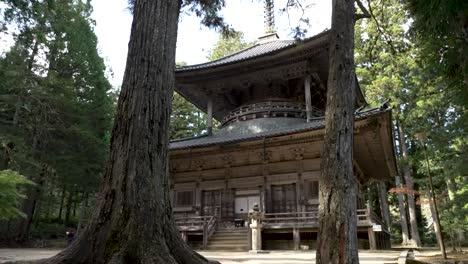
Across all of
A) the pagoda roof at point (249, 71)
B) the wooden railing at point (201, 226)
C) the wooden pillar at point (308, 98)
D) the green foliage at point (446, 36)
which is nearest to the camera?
the green foliage at point (446, 36)

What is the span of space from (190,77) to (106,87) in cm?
931

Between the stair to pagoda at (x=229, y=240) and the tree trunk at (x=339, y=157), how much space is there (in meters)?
8.82

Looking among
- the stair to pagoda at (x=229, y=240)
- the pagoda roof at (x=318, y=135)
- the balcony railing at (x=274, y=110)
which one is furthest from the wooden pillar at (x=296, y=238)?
the balcony railing at (x=274, y=110)

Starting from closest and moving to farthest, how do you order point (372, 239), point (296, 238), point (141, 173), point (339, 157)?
point (141, 173) < point (339, 157) < point (372, 239) < point (296, 238)

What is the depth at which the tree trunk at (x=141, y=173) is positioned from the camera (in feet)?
11.2

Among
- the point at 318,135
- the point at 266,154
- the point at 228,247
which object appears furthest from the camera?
the point at 266,154

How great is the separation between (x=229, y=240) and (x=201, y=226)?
138 cm

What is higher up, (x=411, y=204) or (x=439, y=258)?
(x=411, y=204)

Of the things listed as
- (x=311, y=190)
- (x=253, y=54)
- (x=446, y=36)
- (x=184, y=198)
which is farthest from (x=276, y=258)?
(x=253, y=54)

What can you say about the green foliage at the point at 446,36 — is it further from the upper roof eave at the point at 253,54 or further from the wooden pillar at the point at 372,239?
the wooden pillar at the point at 372,239

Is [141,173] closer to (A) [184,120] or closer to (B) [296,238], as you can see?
(B) [296,238]

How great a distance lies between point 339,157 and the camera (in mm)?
4316

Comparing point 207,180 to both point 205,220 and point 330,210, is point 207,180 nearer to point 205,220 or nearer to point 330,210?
point 205,220

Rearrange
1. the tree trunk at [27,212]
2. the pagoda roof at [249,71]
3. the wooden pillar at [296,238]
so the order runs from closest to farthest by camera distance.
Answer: the wooden pillar at [296,238] → the pagoda roof at [249,71] → the tree trunk at [27,212]
